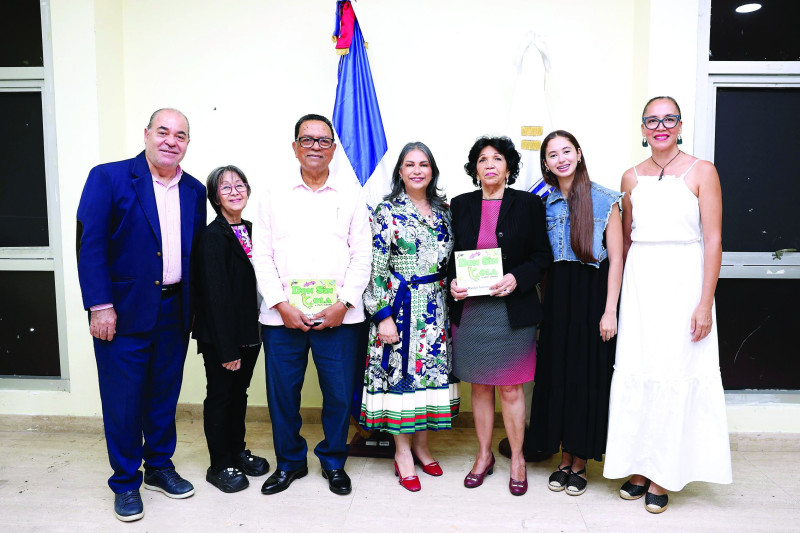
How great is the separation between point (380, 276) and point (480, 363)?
0.63 meters

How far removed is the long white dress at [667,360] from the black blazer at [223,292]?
5.78 ft

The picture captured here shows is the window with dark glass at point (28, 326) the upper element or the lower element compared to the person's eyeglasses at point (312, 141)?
lower

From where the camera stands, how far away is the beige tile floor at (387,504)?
7.76ft

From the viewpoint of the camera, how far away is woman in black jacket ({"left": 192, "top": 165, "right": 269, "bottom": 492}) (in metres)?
2.49

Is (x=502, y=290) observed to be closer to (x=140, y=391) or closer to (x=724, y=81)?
(x=140, y=391)

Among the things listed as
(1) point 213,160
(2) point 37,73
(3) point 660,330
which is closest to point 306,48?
(1) point 213,160

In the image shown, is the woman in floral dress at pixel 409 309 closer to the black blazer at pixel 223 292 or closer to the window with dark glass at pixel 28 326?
the black blazer at pixel 223 292

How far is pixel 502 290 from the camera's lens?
97.0 inches

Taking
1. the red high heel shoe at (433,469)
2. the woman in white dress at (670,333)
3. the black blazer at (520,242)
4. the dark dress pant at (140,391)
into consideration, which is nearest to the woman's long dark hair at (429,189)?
the black blazer at (520,242)

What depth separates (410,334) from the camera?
2.62 m

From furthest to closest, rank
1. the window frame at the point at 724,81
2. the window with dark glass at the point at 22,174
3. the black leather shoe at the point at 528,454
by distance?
1. the window with dark glass at the point at 22,174
2. the window frame at the point at 724,81
3. the black leather shoe at the point at 528,454

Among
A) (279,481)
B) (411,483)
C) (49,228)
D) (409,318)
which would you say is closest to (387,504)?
(411,483)

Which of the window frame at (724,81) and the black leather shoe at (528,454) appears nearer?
the black leather shoe at (528,454)

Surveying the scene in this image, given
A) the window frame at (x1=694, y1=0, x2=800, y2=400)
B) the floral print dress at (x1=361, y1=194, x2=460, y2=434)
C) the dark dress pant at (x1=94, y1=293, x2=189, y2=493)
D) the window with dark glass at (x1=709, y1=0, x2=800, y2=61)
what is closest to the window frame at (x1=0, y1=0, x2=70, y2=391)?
the dark dress pant at (x1=94, y1=293, x2=189, y2=493)
